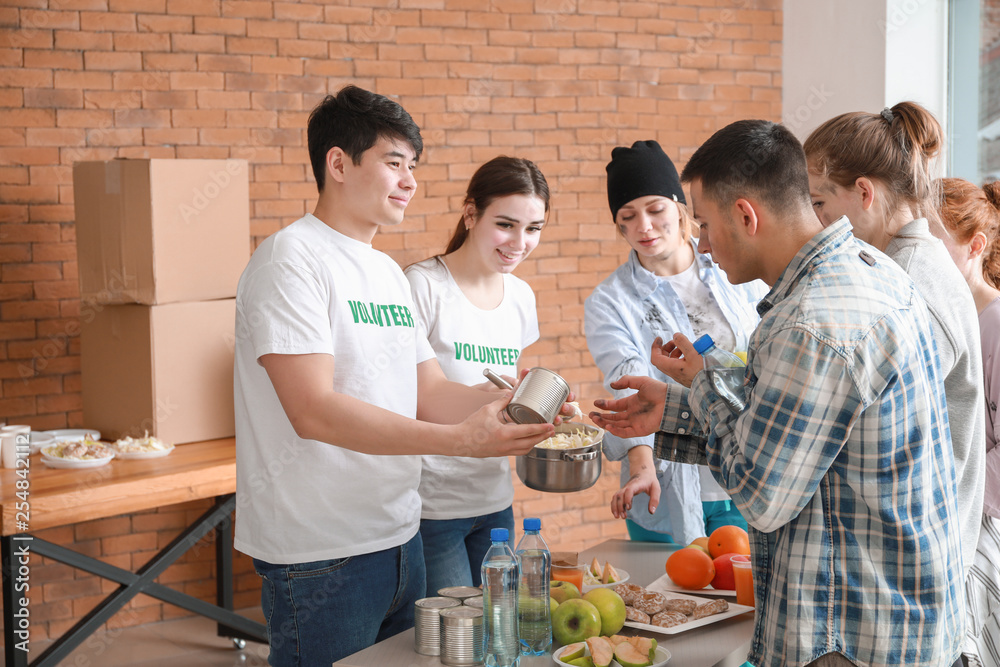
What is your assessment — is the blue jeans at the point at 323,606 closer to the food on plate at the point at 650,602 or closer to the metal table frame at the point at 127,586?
the food on plate at the point at 650,602

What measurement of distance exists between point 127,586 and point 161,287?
3.76ft

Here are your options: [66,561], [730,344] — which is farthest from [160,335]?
[730,344]

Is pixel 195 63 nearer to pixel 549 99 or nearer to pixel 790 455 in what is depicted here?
pixel 549 99

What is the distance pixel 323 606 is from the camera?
5.67ft

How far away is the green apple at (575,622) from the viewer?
165 cm

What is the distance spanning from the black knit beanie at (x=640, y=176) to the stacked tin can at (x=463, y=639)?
1438 millimetres

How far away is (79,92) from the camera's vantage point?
3.69m

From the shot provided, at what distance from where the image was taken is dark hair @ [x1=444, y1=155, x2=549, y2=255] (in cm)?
257

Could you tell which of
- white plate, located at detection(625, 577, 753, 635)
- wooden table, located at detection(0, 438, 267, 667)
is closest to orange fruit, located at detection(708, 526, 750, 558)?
white plate, located at detection(625, 577, 753, 635)

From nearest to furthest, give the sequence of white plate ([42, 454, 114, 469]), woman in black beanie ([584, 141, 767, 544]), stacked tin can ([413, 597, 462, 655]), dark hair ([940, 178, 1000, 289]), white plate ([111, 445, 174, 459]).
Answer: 1. stacked tin can ([413, 597, 462, 655])
2. dark hair ([940, 178, 1000, 289])
3. woman in black beanie ([584, 141, 767, 544])
4. white plate ([42, 454, 114, 469])
5. white plate ([111, 445, 174, 459])

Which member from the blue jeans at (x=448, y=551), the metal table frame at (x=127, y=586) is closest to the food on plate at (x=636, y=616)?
the blue jeans at (x=448, y=551)

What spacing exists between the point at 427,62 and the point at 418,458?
9.80 feet

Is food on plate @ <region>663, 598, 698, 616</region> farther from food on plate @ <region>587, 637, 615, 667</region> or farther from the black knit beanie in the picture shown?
the black knit beanie

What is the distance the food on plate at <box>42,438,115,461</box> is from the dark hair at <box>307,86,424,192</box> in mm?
1808
